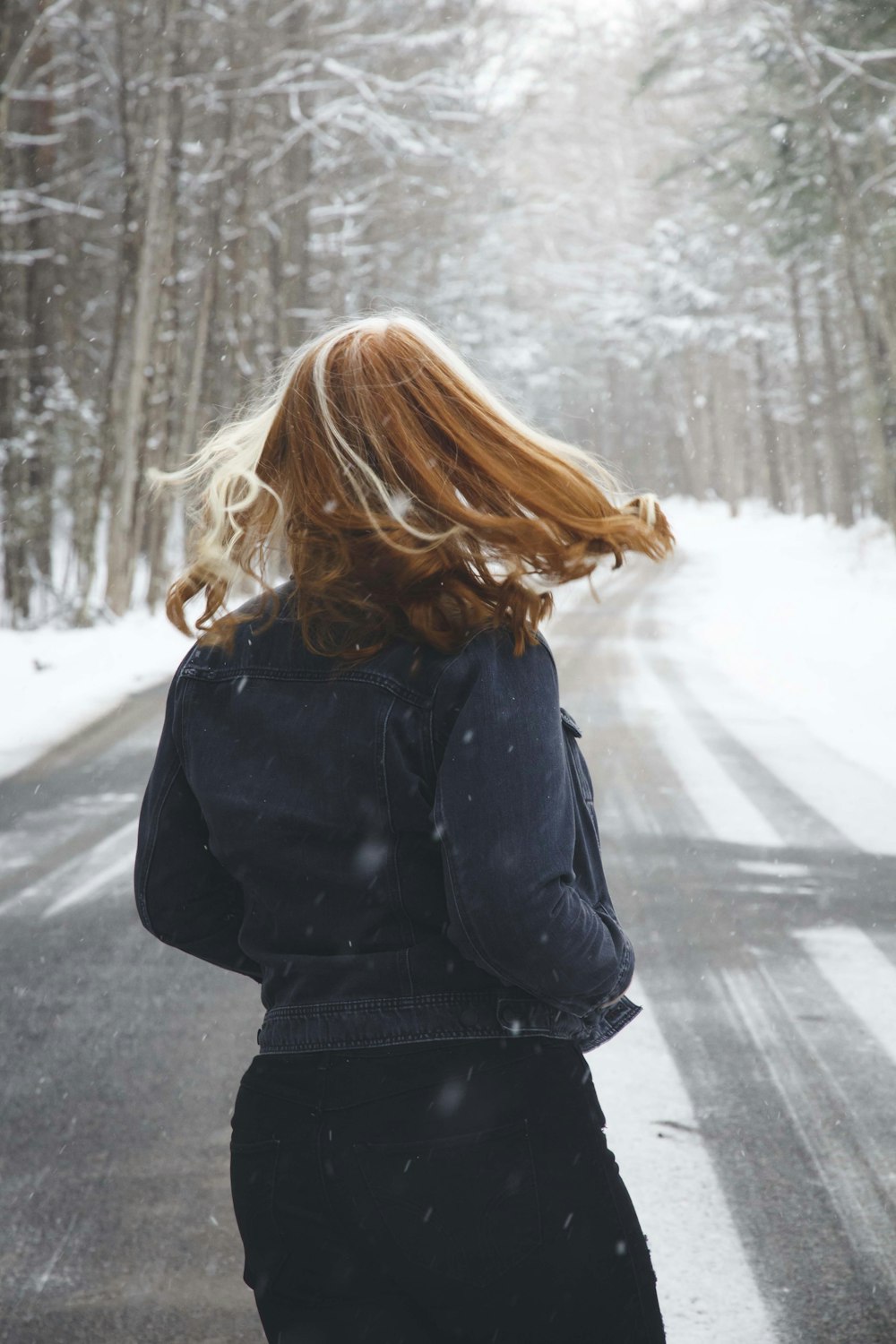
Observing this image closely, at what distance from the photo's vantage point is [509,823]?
1344mm

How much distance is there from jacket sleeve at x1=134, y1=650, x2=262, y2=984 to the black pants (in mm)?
323

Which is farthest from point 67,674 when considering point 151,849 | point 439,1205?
point 439,1205

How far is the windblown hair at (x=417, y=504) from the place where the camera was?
4.57ft

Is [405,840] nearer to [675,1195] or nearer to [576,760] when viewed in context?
[576,760]

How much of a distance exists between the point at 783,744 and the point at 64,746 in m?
5.79

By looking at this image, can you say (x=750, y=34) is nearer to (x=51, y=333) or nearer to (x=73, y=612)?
(x=51, y=333)

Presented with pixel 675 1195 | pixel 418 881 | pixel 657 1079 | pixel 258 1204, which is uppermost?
pixel 418 881

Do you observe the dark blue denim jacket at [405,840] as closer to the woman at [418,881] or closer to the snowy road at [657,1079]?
the woman at [418,881]

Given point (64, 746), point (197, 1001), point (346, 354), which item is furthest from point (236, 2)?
point (346, 354)

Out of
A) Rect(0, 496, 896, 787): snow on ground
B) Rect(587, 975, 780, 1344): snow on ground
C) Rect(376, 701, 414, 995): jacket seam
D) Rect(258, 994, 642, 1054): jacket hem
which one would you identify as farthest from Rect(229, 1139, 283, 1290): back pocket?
Rect(587, 975, 780, 1344): snow on ground

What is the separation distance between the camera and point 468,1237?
1.35 metres

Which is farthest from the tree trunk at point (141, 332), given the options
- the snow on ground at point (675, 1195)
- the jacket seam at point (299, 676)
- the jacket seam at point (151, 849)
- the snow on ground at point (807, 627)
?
the jacket seam at point (299, 676)

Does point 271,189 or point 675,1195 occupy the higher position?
Answer: point 271,189

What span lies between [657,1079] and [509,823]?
2.80 metres
